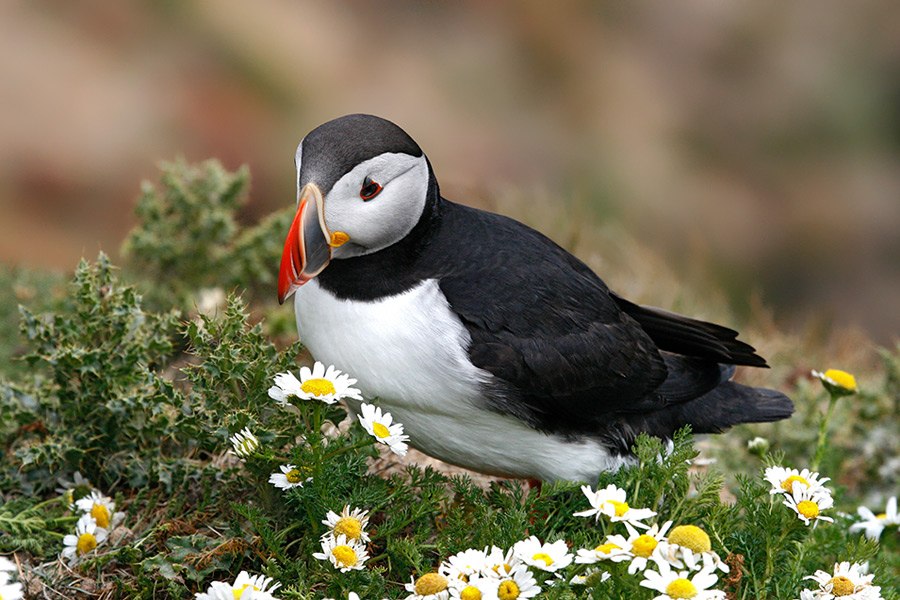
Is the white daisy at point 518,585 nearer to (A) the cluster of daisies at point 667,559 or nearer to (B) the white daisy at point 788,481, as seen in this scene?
(A) the cluster of daisies at point 667,559

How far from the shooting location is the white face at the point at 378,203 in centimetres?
282

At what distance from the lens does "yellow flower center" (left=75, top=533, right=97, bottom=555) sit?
313 centimetres

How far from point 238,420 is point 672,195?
762cm

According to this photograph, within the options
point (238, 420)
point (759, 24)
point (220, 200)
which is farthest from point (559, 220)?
point (759, 24)

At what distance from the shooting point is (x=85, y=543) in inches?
124

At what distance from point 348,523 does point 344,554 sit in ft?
0.28

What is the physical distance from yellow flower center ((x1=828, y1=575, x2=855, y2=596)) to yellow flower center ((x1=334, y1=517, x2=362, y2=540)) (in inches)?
49.4

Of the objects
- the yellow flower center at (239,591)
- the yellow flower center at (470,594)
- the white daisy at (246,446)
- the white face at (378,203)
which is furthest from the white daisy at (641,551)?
the white face at (378,203)

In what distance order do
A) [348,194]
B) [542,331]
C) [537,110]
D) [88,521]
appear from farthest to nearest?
[537,110] → [88,521] → [542,331] → [348,194]

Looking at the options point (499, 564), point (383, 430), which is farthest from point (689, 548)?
point (383, 430)

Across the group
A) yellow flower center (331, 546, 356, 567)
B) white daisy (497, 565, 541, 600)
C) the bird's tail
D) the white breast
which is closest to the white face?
the white breast

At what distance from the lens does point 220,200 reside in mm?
5211

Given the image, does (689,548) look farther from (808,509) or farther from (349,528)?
(349,528)

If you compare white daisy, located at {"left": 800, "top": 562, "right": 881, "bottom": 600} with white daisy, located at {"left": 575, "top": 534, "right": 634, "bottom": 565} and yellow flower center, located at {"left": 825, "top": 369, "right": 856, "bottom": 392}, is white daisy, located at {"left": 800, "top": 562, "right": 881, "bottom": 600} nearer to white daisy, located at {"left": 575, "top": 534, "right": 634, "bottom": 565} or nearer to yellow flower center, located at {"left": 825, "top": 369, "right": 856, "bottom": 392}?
white daisy, located at {"left": 575, "top": 534, "right": 634, "bottom": 565}
